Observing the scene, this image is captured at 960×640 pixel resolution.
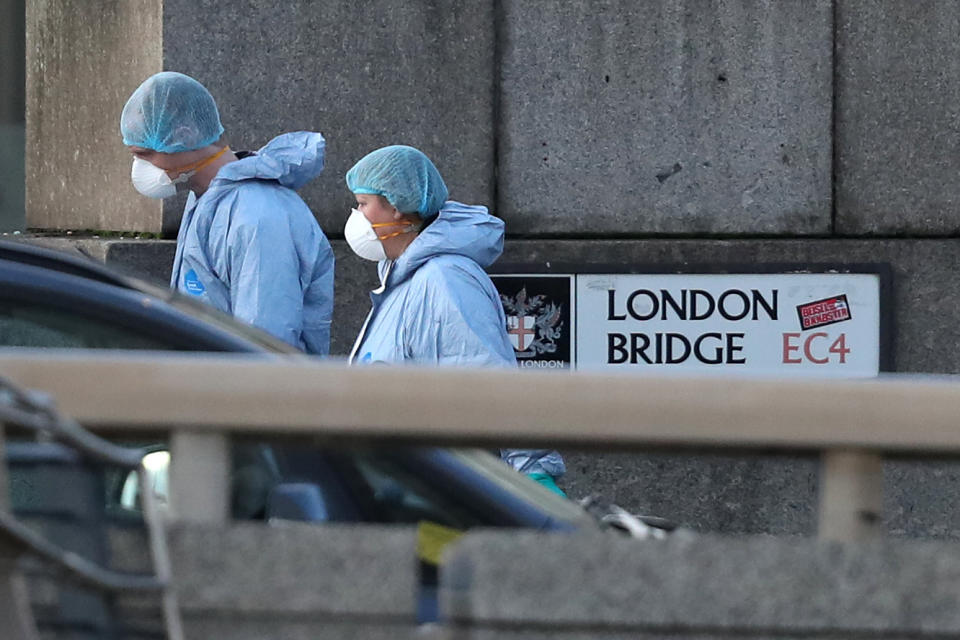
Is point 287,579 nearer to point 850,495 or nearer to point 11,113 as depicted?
point 850,495

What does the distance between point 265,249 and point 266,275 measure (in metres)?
0.09

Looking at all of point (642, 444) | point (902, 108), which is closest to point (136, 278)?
point (642, 444)

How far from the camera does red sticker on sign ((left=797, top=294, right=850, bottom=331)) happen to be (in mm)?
6574

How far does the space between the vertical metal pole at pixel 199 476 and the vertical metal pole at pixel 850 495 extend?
768mm

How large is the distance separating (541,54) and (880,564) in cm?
494

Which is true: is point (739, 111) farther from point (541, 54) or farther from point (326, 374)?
point (326, 374)

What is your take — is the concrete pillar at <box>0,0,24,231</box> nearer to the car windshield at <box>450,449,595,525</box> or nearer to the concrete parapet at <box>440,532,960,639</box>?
the car windshield at <box>450,449,595,525</box>

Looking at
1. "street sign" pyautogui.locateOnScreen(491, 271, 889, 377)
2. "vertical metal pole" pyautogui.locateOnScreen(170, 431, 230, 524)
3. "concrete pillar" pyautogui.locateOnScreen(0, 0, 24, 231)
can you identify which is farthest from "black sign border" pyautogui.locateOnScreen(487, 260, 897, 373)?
"vertical metal pole" pyautogui.locateOnScreen(170, 431, 230, 524)

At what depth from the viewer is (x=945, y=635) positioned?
6.30ft

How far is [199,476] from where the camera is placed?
6.50 feet

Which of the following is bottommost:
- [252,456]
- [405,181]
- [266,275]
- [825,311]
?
[252,456]

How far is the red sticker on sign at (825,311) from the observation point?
657cm

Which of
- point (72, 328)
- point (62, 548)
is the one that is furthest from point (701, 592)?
point (72, 328)

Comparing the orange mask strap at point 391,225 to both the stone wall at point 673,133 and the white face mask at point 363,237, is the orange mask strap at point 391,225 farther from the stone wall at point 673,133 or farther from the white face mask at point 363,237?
the stone wall at point 673,133
